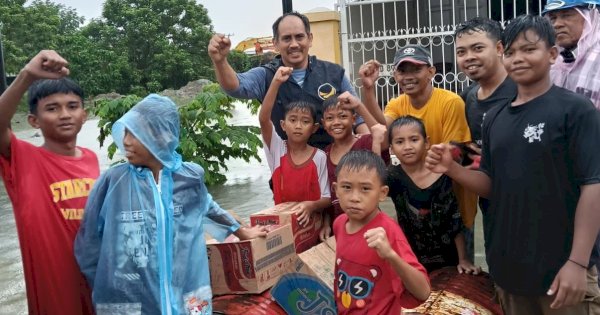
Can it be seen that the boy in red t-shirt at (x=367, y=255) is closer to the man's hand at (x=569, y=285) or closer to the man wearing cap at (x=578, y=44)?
the man's hand at (x=569, y=285)

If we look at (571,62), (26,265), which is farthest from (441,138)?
(26,265)

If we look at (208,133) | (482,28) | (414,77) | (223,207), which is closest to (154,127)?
(414,77)

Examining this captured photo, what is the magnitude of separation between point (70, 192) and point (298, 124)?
1.39 metres

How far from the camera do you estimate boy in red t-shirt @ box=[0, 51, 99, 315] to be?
111 inches

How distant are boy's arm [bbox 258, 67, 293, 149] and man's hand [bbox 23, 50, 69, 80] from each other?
134cm

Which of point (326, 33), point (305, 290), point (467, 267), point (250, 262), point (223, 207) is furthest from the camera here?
point (223, 207)

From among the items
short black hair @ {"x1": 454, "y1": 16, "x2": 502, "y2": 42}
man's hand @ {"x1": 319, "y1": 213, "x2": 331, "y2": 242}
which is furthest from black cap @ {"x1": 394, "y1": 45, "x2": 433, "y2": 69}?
man's hand @ {"x1": 319, "y1": 213, "x2": 331, "y2": 242}

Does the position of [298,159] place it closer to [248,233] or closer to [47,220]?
[248,233]

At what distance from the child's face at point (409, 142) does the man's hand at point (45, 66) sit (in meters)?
1.74

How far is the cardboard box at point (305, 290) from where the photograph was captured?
3.30 metres

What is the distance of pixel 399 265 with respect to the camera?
8.03ft

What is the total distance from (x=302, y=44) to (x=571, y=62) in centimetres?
158

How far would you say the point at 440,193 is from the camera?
3459mm

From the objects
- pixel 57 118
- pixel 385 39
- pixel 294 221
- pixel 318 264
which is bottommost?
pixel 318 264
